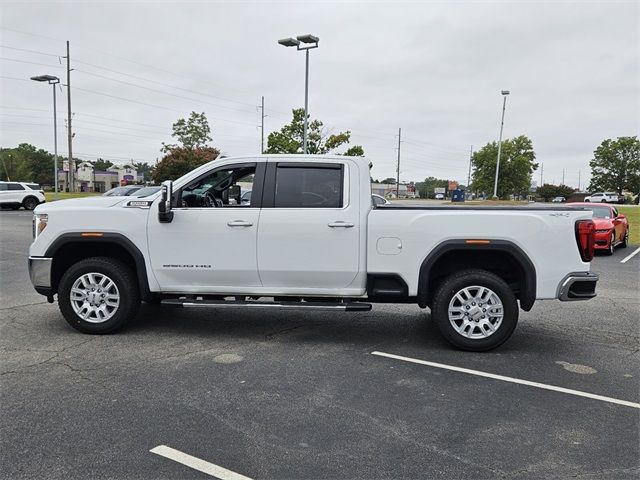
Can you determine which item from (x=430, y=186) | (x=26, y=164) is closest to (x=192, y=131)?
(x=26, y=164)

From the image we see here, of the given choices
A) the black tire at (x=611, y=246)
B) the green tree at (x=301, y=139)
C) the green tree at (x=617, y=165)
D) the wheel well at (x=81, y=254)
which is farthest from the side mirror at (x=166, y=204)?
the green tree at (x=617, y=165)

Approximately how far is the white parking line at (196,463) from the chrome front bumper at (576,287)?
12.2 ft

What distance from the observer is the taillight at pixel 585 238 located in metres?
5.22

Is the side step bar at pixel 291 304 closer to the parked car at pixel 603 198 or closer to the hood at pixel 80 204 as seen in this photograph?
the hood at pixel 80 204

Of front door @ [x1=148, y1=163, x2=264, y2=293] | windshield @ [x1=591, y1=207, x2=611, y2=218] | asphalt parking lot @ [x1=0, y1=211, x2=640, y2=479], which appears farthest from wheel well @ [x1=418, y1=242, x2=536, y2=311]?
windshield @ [x1=591, y1=207, x2=611, y2=218]

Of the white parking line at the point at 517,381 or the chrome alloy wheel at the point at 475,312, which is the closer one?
the white parking line at the point at 517,381

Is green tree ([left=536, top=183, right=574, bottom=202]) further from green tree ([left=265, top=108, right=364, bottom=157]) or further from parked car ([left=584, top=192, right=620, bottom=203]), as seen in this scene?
green tree ([left=265, top=108, right=364, bottom=157])

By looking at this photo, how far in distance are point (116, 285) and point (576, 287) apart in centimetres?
479

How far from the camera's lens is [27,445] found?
337cm

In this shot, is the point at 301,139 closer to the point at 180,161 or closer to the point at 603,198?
the point at 180,161

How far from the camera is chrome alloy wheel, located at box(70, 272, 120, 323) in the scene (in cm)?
580

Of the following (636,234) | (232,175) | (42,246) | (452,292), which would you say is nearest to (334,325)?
(452,292)

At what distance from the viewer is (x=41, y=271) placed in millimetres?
5840

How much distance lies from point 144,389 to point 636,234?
20.5 meters
